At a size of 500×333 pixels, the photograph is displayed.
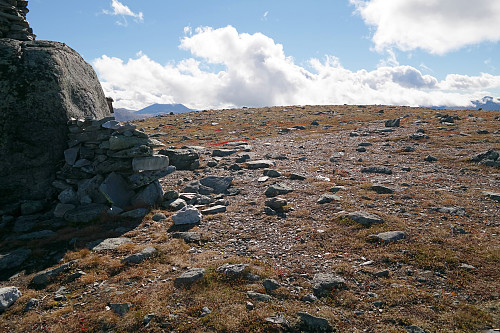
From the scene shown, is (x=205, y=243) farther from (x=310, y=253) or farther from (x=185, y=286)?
(x=310, y=253)

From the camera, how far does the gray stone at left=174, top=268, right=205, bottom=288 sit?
9.61m

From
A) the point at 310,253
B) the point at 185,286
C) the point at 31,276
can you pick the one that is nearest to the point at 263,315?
the point at 185,286

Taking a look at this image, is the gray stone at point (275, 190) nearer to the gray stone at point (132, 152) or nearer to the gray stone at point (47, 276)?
the gray stone at point (132, 152)

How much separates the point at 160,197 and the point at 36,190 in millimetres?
7165

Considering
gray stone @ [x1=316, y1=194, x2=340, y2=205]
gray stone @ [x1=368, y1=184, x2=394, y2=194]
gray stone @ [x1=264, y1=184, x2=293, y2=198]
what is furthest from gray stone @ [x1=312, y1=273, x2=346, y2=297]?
gray stone @ [x1=368, y1=184, x2=394, y2=194]

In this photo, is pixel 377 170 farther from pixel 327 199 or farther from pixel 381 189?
pixel 327 199

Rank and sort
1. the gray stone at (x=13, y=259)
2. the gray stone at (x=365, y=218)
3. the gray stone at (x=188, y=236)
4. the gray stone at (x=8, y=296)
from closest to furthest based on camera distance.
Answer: the gray stone at (x=8, y=296) → the gray stone at (x=13, y=259) → the gray stone at (x=188, y=236) → the gray stone at (x=365, y=218)

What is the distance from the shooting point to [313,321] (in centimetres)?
779

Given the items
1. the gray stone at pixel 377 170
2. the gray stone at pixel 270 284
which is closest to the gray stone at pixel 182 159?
the gray stone at pixel 377 170

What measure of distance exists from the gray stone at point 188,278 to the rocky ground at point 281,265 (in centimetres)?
4

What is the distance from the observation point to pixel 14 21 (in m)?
18.6

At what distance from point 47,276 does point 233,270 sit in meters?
7.01

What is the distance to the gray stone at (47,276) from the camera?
33.1 feet

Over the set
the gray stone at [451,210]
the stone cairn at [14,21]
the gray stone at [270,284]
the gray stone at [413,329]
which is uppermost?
the stone cairn at [14,21]
